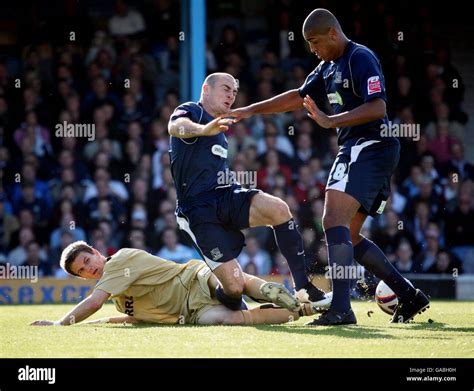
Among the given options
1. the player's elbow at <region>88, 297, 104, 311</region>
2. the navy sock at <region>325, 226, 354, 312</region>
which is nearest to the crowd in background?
the navy sock at <region>325, 226, 354, 312</region>

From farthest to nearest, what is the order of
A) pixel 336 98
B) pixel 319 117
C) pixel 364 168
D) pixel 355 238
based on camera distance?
pixel 355 238, pixel 336 98, pixel 364 168, pixel 319 117

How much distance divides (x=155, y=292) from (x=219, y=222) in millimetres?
690

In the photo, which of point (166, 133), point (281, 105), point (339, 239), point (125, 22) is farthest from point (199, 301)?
point (125, 22)

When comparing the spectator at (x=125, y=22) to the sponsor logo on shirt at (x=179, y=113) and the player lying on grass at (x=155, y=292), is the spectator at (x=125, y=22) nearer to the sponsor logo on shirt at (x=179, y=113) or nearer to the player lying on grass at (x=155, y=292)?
the sponsor logo on shirt at (x=179, y=113)

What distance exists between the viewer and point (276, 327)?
684 centimetres

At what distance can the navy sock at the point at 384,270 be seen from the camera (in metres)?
7.21

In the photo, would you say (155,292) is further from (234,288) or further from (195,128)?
(195,128)

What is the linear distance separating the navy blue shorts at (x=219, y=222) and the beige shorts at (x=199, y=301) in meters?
0.21

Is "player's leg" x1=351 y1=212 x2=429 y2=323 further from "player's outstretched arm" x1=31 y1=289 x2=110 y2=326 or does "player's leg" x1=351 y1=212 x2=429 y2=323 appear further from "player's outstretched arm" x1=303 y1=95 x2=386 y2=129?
"player's outstretched arm" x1=31 y1=289 x2=110 y2=326

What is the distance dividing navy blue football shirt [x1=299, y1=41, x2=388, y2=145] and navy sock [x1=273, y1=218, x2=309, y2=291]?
0.73 metres

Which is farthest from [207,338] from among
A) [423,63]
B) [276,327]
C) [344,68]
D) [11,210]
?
[423,63]

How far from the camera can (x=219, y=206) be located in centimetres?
732

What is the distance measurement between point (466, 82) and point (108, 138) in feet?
18.5
